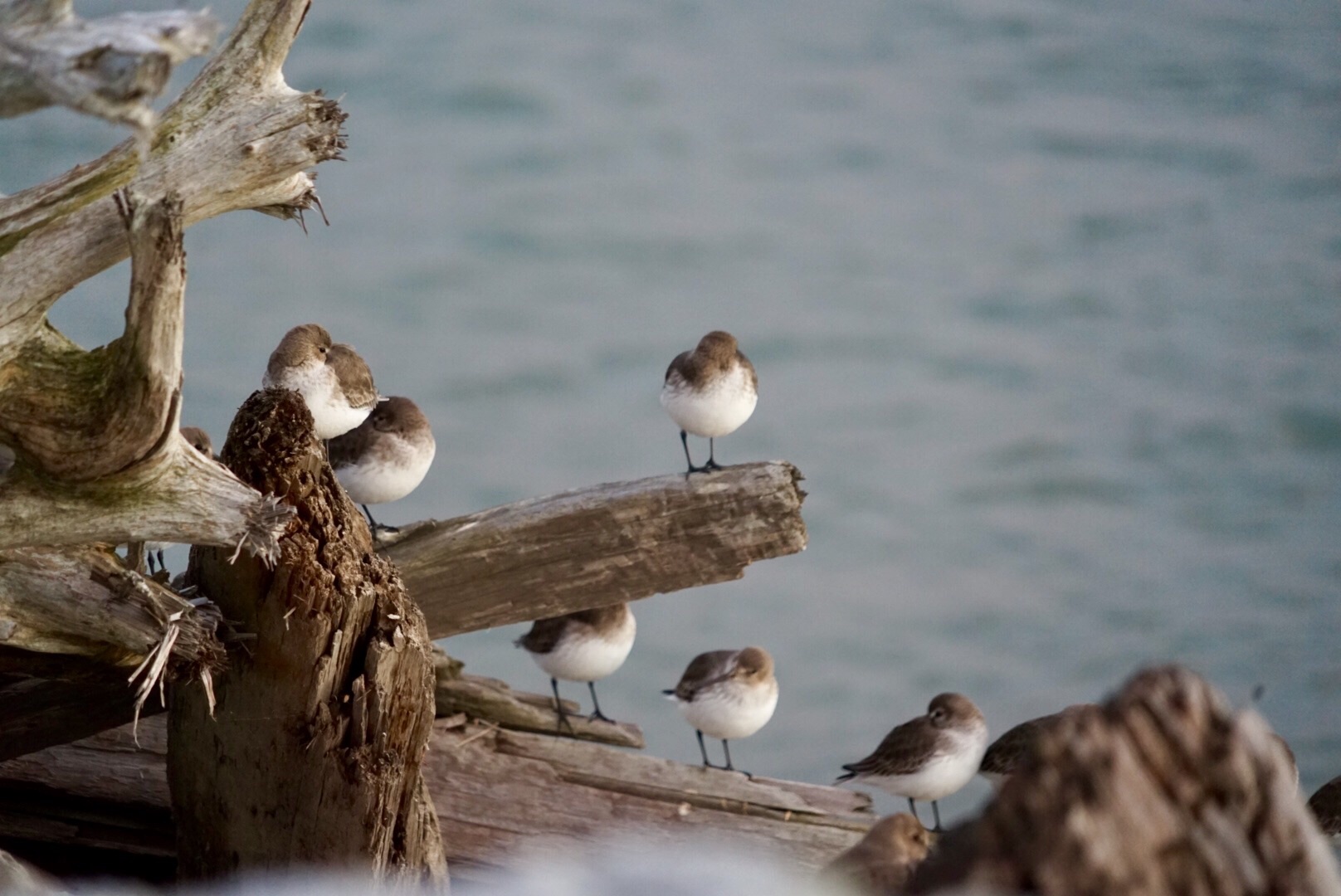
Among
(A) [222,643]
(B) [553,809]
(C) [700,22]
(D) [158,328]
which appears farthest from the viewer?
(C) [700,22]

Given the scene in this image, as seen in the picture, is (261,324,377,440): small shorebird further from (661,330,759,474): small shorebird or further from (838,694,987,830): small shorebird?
(838,694,987,830): small shorebird

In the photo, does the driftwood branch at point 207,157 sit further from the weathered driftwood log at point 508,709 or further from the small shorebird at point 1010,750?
the small shorebird at point 1010,750

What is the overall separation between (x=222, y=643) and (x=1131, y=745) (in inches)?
88.4

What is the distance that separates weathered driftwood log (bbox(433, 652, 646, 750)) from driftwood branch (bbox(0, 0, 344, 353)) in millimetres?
2124

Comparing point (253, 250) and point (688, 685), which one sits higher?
point (253, 250)

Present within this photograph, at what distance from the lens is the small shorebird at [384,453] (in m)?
4.41

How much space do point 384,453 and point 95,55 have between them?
2.45m

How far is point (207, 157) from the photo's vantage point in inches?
112

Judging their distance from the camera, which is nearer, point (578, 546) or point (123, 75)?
point (123, 75)

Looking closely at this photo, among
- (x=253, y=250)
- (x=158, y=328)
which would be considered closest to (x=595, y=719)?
(x=158, y=328)

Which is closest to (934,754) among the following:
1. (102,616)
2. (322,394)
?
(322,394)

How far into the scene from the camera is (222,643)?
3.11 m

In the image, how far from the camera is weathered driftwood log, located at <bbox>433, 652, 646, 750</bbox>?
470 cm

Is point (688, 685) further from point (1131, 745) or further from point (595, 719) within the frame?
point (1131, 745)
